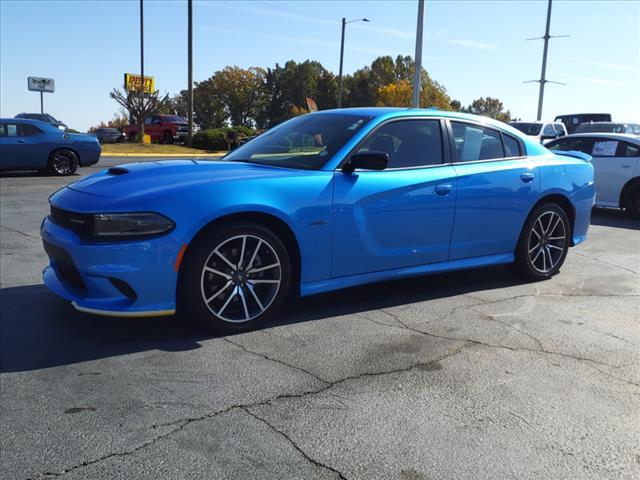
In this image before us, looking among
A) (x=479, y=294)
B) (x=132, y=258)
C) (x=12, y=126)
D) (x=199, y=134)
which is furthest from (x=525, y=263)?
(x=199, y=134)

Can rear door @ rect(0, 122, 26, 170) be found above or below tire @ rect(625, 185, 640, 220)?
above

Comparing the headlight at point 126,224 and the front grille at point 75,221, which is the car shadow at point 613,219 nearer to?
the headlight at point 126,224

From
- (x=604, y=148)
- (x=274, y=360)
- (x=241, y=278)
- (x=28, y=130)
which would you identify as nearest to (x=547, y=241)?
(x=241, y=278)

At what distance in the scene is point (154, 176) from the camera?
4043mm

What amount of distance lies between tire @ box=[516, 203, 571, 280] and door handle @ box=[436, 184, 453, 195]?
1086mm

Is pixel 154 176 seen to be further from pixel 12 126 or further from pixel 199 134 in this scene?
pixel 199 134

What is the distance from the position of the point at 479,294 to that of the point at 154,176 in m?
2.92

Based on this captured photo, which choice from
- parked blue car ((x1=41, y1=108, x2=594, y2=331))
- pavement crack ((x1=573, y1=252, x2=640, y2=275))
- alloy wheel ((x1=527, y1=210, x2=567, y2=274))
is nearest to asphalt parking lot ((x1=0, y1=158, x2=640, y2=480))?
parked blue car ((x1=41, y1=108, x2=594, y2=331))

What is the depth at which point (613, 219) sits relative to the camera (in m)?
10.7

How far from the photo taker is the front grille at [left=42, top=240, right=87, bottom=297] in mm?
3762

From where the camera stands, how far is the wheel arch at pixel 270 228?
382cm

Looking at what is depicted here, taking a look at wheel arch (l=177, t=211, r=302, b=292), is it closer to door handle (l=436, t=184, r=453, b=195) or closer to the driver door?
the driver door

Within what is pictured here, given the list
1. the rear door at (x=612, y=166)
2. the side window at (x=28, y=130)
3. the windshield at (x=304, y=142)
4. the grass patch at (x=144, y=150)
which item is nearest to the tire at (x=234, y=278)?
the windshield at (x=304, y=142)

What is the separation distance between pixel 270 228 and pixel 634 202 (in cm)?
879
